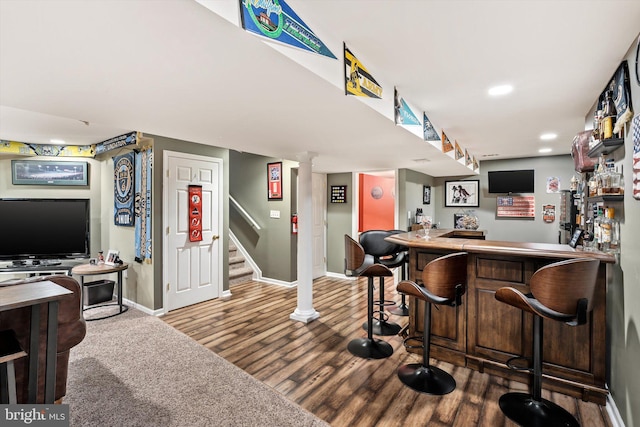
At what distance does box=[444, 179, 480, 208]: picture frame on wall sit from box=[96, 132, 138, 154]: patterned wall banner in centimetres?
605

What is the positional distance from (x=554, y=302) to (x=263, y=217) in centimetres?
457

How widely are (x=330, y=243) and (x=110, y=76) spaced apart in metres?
4.86

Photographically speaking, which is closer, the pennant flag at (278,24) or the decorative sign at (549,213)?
the pennant flag at (278,24)

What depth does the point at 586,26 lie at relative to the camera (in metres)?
1.58

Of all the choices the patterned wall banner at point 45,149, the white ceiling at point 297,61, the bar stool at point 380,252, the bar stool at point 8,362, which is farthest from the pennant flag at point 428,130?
the patterned wall banner at point 45,149

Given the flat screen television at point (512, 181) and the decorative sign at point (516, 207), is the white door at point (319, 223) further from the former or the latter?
the decorative sign at point (516, 207)

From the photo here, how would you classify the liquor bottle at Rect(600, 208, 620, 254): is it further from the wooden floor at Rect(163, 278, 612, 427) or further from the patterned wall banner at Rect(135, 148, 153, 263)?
the patterned wall banner at Rect(135, 148, 153, 263)

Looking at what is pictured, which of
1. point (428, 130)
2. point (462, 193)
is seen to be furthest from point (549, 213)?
point (428, 130)

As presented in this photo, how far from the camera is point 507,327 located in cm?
249

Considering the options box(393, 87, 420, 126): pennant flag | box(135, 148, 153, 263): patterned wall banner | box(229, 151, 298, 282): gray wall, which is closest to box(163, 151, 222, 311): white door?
box(135, 148, 153, 263): patterned wall banner

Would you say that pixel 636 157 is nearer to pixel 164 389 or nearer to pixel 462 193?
pixel 164 389

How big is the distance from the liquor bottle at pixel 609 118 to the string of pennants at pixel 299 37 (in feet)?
4.20

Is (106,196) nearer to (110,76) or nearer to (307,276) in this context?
(307,276)

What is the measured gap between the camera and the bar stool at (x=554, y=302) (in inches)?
71.8
